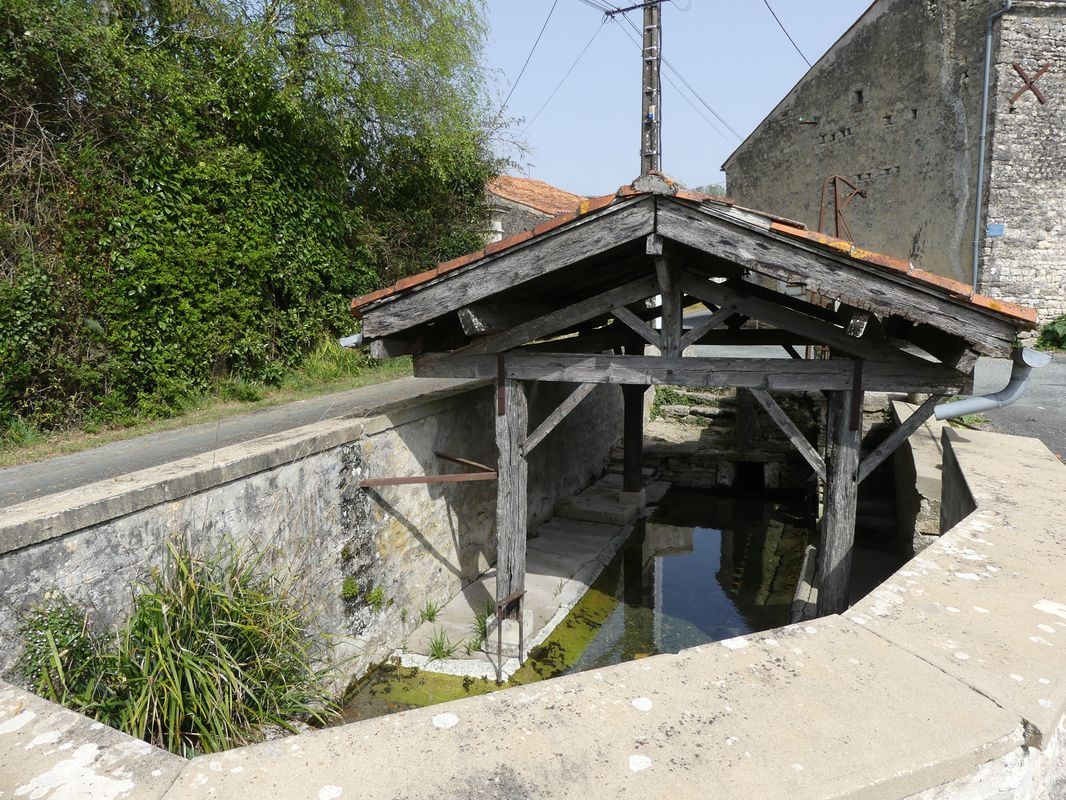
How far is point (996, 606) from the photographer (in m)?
1.96

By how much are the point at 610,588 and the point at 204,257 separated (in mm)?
5698

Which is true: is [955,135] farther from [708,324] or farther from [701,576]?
[708,324]

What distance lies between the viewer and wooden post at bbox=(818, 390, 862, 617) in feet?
13.3

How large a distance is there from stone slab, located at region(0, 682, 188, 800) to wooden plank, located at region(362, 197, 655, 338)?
3.17 m

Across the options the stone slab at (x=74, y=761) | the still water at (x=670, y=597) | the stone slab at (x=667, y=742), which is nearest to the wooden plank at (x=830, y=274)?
the stone slab at (x=667, y=742)

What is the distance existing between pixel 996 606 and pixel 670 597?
199 inches

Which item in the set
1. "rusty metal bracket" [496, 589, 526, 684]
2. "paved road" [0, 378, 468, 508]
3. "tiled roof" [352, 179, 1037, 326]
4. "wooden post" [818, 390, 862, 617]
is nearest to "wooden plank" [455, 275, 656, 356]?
"tiled roof" [352, 179, 1037, 326]

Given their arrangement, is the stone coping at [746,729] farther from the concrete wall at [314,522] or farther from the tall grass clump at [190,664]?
the concrete wall at [314,522]

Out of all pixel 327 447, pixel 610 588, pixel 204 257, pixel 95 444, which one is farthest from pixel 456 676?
pixel 204 257

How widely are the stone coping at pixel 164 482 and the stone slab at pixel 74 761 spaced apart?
1.32 meters

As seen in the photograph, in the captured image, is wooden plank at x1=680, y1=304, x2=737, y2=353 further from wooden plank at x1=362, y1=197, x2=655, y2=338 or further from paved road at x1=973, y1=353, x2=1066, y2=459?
paved road at x1=973, y1=353, x2=1066, y2=459

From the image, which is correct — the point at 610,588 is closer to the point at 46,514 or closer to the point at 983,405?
the point at 983,405

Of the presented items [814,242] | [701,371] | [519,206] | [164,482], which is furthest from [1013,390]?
[519,206]

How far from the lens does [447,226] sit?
11.8 metres
